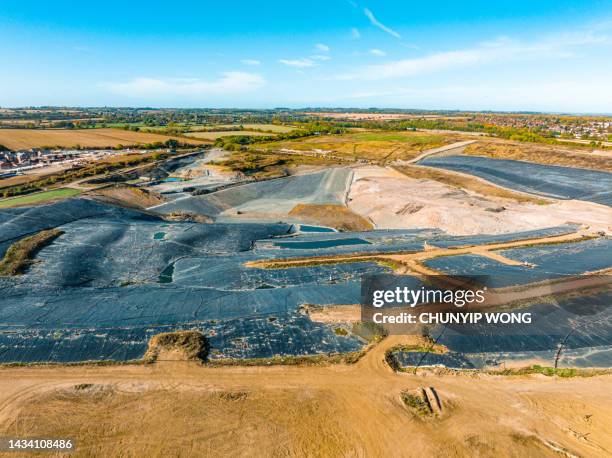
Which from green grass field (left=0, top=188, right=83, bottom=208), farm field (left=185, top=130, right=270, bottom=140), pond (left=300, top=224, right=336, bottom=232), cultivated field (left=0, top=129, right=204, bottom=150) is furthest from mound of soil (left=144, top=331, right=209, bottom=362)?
farm field (left=185, top=130, right=270, bottom=140)

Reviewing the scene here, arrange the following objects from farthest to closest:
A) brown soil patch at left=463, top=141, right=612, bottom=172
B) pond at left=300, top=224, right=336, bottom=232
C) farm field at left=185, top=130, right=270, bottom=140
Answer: farm field at left=185, top=130, right=270, bottom=140
brown soil patch at left=463, top=141, right=612, bottom=172
pond at left=300, top=224, right=336, bottom=232

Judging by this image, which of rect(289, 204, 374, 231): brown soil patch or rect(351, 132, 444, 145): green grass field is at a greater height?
rect(351, 132, 444, 145): green grass field

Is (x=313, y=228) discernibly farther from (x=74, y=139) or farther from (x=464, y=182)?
(x=74, y=139)

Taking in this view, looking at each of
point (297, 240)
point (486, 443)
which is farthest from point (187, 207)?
point (486, 443)

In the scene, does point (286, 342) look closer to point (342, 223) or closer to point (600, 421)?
point (600, 421)

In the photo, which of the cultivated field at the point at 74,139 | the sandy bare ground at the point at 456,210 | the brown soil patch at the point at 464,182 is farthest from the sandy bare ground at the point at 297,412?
the cultivated field at the point at 74,139
